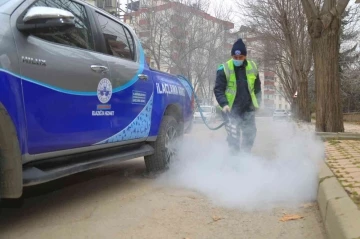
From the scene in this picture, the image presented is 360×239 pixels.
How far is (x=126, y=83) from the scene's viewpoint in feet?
13.8

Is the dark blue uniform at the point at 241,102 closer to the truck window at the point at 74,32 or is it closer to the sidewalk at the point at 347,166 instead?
the sidewalk at the point at 347,166

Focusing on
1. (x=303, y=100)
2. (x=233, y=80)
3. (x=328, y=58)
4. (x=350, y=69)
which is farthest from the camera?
(x=350, y=69)

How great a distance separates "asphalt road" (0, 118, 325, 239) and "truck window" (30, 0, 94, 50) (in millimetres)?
1546

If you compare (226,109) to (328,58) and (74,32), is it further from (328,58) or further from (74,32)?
(328,58)

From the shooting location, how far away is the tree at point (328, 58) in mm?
9867

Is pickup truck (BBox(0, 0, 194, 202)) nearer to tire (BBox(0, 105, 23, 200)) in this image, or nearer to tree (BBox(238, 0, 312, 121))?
tire (BBox(0, 105, 23, 200))

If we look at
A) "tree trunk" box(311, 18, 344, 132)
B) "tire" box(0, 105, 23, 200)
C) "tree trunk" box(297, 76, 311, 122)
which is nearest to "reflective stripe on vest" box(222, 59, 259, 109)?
"tire" box(0, 105, 23, 200)

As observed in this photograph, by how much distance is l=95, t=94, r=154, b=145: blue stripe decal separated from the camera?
4121 millimetres


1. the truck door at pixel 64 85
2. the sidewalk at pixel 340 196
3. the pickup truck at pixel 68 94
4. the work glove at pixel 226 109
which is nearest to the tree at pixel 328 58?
the sidewalk at pixel 340 196

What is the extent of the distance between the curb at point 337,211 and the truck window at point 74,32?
252 cm

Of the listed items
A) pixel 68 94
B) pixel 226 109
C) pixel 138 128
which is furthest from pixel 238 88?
pixel 68 94

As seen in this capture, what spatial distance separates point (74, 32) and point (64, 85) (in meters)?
0.68

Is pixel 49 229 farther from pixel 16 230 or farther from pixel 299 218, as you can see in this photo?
pixel 299 218

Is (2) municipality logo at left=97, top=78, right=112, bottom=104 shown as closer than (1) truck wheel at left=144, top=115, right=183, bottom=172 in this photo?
Yes
